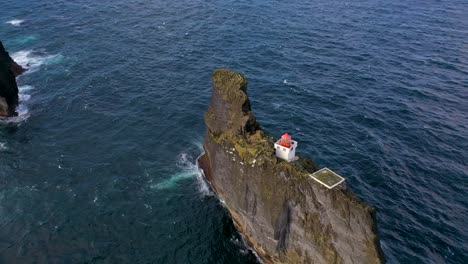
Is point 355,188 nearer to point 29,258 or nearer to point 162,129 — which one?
point 162,129

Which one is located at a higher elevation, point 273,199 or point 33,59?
point 273,199

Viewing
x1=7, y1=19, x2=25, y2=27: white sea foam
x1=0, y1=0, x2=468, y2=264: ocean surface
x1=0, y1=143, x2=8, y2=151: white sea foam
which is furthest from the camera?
x1=7, y1=19, x2=25, y2=27: white sea foam

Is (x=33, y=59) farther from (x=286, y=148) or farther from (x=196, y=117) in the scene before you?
(x=286, y=148)

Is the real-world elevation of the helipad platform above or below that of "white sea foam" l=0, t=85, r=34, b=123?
above

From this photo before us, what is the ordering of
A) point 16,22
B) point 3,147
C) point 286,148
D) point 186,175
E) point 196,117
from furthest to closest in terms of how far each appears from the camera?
point 16,22, point 196,117, point 3,147, point 186,175, point 286,148

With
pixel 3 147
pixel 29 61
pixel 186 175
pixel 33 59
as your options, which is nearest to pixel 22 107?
pixel 3 147

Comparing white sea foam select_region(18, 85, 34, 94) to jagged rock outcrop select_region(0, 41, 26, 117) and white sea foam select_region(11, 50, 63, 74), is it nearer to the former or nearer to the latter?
jagged rock outcrop select_region(0, 41, 26, 117)

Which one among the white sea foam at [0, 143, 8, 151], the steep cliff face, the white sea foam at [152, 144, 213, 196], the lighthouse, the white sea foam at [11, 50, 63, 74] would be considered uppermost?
the lighthouse

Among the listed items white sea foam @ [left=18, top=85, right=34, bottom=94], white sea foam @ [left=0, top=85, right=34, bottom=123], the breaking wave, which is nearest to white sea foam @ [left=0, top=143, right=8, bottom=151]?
white sea foam @ [left=0, top=85, right=34, bottom=123]
